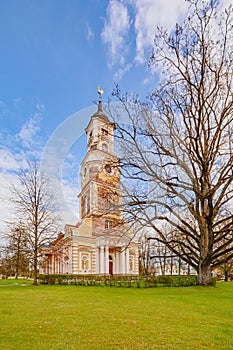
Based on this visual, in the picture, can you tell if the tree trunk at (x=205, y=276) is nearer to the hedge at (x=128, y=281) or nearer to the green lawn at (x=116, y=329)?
the hedge at (x=128, y=281)

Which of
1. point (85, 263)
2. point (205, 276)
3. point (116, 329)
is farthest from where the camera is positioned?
point (85, 263)

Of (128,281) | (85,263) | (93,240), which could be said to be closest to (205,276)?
(128,281)

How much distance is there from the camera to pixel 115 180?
18422 millimetres

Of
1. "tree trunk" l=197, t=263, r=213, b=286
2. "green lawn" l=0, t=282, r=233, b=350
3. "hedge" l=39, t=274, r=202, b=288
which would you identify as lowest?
"hedge" l=39, t=274, r=202, b=288

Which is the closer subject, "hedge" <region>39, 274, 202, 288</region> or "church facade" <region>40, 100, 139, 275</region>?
"hedge" <region>39, 274, 202, 288</region>

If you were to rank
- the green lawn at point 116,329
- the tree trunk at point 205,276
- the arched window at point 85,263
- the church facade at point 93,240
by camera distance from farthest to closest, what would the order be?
the arched window at point 85,263 → the church facade at point 93,240 → the tree trunk at point 205,276 → the green lawn at point 116,329

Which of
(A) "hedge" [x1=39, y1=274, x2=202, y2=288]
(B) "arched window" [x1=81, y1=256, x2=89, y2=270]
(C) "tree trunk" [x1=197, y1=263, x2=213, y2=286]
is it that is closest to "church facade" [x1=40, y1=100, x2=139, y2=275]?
(B) "arched window" [x1=81, y1=256, x2=89, y2=270]

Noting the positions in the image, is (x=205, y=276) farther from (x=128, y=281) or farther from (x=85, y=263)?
(x=85, y=263)

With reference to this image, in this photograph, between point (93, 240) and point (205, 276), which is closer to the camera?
point (205, 276)

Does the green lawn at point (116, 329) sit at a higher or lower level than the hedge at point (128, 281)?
higher

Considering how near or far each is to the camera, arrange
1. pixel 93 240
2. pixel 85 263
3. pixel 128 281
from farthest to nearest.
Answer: pixel 93 240, pixel 85 263, pixel 128 281

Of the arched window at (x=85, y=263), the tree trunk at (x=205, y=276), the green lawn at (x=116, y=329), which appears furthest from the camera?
the arched window at (x=85, y=263)

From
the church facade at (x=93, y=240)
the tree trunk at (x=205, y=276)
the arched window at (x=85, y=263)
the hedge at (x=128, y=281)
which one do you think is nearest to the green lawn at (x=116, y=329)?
the tree trunk at (x=205, y=276)

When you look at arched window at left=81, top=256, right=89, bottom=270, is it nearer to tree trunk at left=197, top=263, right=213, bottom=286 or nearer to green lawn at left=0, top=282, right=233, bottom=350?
tree trunk at left=197, top=263, right=213, bottom=286
